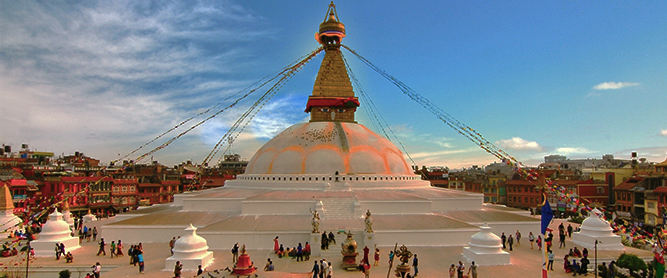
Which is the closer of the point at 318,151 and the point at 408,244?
the point at 408,244

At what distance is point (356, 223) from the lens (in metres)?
15.5

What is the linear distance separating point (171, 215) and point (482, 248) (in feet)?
40.8

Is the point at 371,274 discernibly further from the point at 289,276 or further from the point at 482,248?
the point at 482,248

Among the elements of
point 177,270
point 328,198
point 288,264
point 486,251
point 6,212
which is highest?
point 328,198

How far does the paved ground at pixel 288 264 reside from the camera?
11.6m

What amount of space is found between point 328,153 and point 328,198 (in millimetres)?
4620

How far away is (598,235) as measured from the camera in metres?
15.2

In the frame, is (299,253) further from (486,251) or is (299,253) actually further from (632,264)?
(632,264)

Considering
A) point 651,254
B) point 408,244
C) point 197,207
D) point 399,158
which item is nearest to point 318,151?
point 399,158

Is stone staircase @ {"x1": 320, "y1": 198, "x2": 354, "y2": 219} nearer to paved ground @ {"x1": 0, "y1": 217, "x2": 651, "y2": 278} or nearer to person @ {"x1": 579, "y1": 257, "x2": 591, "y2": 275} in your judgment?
paved ground @ {"x1": 0, "y1": 217, "x2": 651, "y2": 278}

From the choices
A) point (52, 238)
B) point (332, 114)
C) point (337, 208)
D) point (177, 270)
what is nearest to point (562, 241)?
point (337, 208)

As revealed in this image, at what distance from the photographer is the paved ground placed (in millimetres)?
11625

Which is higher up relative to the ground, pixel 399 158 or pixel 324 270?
pixel 399 158

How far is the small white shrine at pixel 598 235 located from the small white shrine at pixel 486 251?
16.1 ft
